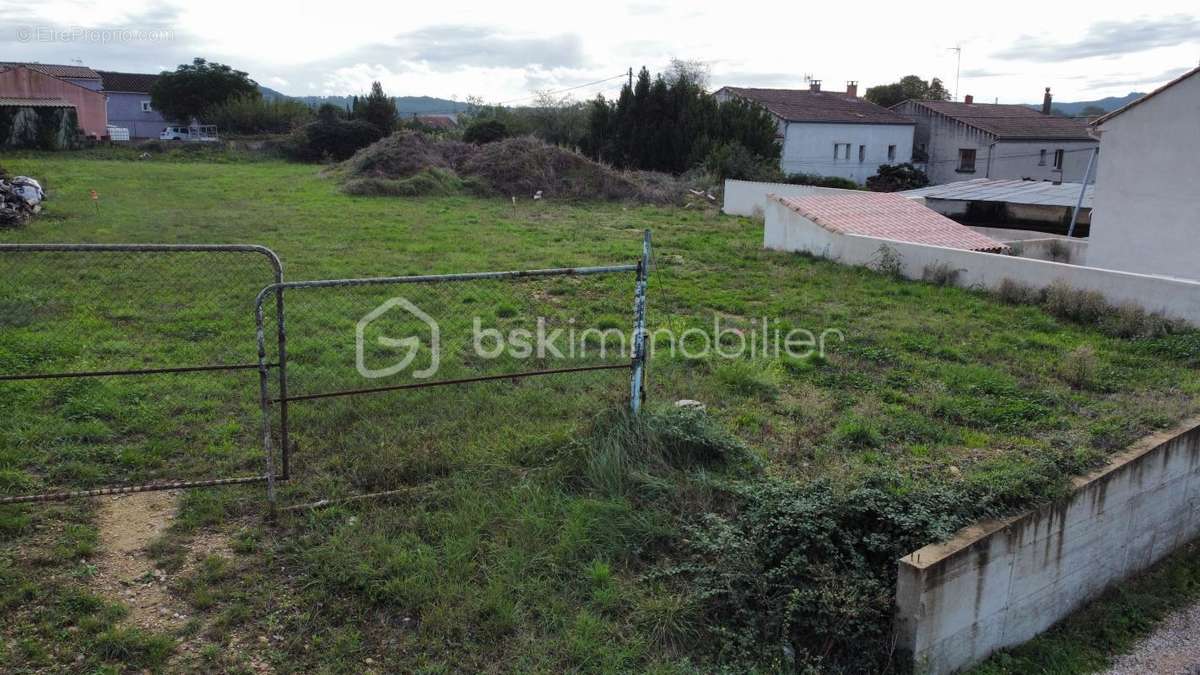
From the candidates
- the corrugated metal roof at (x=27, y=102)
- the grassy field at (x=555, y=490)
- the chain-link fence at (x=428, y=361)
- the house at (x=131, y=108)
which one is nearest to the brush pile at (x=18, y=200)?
the grassy field at (x=555, y=490)

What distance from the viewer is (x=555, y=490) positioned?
18.2 ft

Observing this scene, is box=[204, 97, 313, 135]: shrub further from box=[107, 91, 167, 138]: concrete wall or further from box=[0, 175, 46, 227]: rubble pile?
box=[0, 175, 46, 227]: rubble pile

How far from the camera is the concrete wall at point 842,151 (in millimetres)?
38312

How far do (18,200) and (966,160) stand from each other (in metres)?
37.4

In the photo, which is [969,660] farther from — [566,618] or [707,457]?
[566,618]

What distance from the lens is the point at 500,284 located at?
11945 millimetres

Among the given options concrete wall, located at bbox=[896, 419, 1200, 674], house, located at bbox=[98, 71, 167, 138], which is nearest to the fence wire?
concrete wall, located at bbox=[896, 419, 1200, 674]

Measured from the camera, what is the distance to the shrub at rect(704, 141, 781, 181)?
2914 cm

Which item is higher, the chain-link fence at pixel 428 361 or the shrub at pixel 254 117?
the shrub at pixel 254 117

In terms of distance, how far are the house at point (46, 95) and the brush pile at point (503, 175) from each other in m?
19.6

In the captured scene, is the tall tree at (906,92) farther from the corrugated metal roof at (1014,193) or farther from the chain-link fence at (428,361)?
the chain-link fence at (428,361)

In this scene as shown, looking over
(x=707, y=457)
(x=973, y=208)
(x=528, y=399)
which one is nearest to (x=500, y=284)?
(x=528, y=399)

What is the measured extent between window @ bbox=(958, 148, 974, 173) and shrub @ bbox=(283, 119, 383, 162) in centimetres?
2828

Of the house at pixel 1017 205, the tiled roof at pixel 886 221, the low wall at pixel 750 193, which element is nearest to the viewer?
the tiled roof at pixel 886 221
